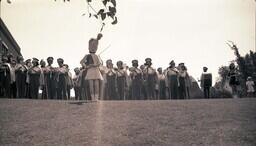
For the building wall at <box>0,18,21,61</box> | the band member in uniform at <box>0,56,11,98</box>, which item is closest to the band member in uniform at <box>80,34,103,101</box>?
the band member in uniform at <box>0,56,11,98</box>

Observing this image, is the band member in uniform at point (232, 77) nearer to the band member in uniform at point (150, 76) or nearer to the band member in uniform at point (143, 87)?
the band member in uniform at point (150, 76)

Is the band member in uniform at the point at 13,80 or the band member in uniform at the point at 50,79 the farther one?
the band member in uniform at the point at 50,79

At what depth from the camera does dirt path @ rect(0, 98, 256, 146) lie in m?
14.3

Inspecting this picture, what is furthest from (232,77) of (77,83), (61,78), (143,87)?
(61,78)

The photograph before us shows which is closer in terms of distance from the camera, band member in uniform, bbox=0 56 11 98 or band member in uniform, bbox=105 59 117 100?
band member in uniform, bbox=0 56 11 98

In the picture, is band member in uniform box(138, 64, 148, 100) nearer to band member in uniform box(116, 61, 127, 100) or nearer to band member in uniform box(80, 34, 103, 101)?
band member in uniform box(116, 61, 127, 100)

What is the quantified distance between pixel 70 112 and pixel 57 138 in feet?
10.4

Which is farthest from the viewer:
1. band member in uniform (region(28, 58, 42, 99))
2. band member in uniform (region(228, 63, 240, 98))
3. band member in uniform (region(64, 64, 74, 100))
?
band member in uniform (region(228, 63, 240, 98))

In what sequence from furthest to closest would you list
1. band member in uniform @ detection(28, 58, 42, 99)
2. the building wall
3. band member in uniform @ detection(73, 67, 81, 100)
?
1. the building wall
2. band member in uniform @ detection(73, 67, 81, 100)
3. band member in uniform @ detection(28, 58, 42, 99)

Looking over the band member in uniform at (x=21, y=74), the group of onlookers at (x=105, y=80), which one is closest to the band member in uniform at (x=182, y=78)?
the group of onlookers at (x=105, y=80)

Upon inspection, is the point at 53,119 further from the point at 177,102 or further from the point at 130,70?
the point at 130,70

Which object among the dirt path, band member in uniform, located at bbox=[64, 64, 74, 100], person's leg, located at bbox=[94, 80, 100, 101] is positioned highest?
band member in uniform, located at bbox=[64, 64, 74, 100]

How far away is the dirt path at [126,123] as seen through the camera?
46.8 ft

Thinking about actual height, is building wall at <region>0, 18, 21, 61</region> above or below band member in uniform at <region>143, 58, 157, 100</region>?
above
